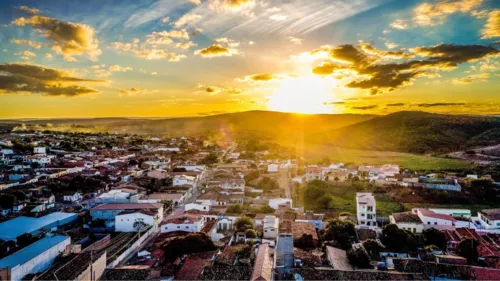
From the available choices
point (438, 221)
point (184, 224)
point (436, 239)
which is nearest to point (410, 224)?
point (438, 221)

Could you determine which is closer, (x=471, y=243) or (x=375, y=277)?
(x=375, y=277)

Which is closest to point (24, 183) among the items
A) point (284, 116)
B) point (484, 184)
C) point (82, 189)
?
point (82, 189)

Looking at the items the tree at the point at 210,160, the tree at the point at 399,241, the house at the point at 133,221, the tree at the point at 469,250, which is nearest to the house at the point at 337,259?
the tree at the point at 399,241

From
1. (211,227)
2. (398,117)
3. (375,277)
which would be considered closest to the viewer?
(375,277)

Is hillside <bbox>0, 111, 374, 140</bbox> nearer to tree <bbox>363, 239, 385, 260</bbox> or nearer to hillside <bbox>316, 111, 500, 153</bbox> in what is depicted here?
hillside <bbox>316, 111, 500, 153</bbox>

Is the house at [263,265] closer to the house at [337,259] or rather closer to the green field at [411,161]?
the house at [337,259]

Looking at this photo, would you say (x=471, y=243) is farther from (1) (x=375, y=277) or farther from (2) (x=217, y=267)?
(2) (x=217, y=267)

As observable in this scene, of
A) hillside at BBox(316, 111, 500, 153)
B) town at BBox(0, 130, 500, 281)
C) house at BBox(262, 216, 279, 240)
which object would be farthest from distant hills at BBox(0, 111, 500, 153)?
house at BBox(262, 216, 279, 240)
